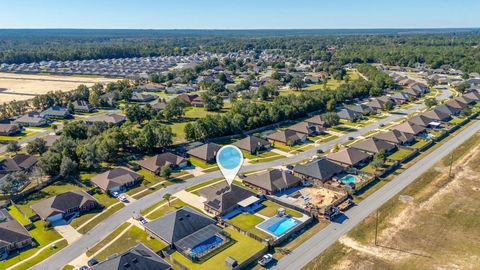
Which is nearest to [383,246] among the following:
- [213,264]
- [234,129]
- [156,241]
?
[213,264]

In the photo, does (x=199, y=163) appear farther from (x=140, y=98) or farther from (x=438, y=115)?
(x=438, y=115)

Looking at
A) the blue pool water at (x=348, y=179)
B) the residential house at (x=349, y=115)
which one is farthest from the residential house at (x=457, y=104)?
the blue pool water at (x=348, y=179)

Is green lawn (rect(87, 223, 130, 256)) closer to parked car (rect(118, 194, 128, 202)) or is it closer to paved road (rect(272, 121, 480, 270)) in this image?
parked car (rect(118, 194, 128, 202))

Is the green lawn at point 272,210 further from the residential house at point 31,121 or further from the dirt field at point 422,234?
the residential house at point 31,121

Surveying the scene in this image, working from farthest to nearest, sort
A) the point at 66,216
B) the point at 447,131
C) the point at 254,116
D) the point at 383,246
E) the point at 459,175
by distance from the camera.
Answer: the point at 254,116, the point at 447,131, the point at 459,175, the point at 66,216, the point at 383,246

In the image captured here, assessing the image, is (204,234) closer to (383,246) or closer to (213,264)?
(213,264)

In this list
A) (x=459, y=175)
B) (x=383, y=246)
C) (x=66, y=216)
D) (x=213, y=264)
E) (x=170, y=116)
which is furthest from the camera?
(x=170, y=116)

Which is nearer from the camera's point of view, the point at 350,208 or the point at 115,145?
the point at 350,208
